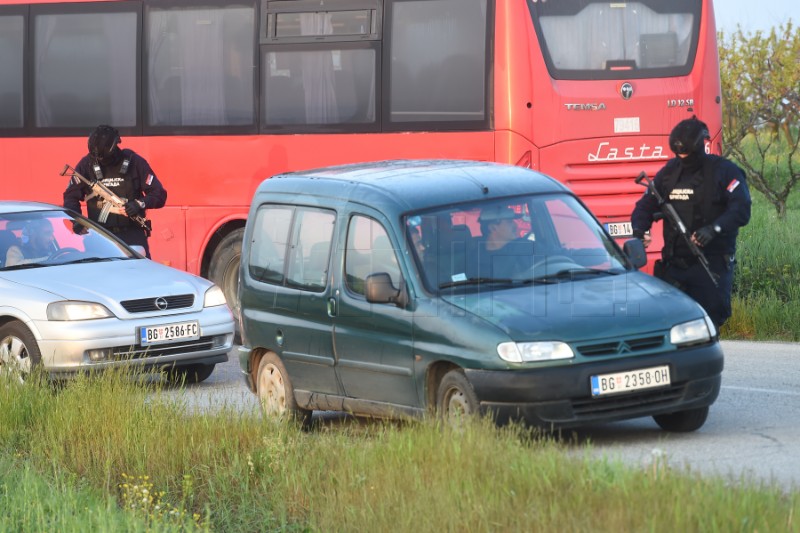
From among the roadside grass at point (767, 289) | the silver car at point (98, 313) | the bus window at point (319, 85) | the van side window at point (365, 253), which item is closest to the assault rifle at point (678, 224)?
the van side window at point (365, 253)

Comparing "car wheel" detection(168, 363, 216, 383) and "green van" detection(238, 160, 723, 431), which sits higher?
"green van" detection(238, 160, 723, 431)

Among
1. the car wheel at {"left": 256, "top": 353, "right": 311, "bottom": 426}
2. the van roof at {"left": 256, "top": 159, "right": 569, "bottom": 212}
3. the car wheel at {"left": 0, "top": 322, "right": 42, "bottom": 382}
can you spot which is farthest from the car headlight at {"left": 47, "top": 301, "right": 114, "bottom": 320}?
the van roof at {"left": 256, "top": 159, "right": 569, "bottom": 212}

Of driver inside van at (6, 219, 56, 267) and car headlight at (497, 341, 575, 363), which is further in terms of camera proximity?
driver inside van at (6, 219, 56, 267)

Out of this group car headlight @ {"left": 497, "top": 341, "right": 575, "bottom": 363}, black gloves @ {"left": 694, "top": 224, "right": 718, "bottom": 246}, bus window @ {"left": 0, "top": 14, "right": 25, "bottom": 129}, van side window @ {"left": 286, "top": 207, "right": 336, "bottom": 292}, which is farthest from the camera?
bus window @ {"left": 0, "top": 14, "right": 25, "bottom": 129}

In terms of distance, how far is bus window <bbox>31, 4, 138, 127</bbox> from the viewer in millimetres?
17562

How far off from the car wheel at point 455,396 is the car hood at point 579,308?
0.37 m

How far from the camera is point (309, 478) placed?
7836 millimetres

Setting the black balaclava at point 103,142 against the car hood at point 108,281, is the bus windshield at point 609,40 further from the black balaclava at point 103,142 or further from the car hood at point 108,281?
the car hood at point 108,281

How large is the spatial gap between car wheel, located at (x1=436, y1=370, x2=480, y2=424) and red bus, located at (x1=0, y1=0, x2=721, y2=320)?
6689 mm

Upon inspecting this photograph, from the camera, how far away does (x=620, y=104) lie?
596 inches

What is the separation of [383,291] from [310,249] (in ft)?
4.29

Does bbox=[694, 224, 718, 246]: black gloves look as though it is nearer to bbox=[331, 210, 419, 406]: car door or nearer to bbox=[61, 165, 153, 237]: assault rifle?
bbox=[331, 210, 419, 406]: car door

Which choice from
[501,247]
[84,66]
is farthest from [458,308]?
[84,66]

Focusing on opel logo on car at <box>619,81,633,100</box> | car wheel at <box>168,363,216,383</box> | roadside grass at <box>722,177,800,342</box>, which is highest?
opel logo on car at <box>619,81,633,100</box>
